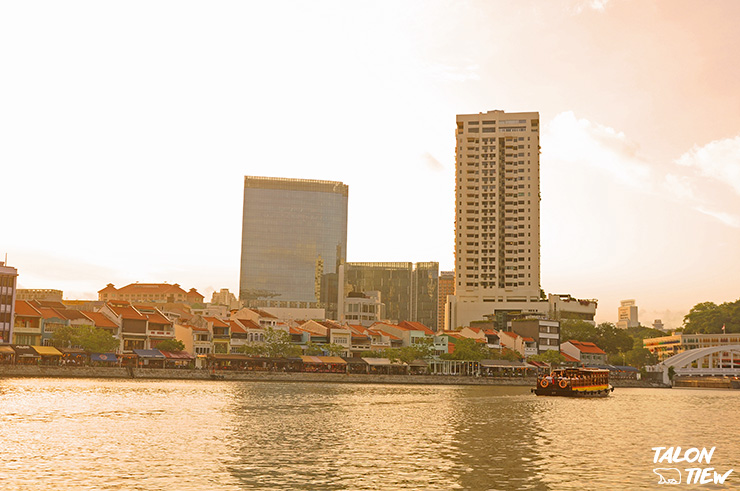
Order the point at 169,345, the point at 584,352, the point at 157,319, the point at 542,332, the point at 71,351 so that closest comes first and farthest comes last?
the point at 71,351 → the point at 169,345 → the point at 157,319 → the point at 542,332 → the point at 584,352

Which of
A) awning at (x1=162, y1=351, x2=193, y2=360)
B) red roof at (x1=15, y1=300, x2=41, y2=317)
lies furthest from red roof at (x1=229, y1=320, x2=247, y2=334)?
red roof at (x1=15, y1=300, x2=41, y2=317)

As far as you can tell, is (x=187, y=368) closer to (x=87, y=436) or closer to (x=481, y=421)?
(x=481, y=421)

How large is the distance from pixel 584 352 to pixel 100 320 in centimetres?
11044

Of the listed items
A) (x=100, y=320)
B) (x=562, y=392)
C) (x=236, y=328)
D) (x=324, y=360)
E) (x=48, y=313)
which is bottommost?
(x=562, y=392)

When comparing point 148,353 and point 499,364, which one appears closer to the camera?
point 148,353

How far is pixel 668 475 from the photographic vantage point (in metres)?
38.4

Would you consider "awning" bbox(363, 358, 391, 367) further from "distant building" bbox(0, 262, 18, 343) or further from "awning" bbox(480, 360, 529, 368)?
"distant building" bbox(0, 262, 18, 343)

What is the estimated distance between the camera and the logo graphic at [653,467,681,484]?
3662 cm

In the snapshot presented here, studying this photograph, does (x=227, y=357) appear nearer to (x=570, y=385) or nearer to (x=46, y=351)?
(x=46, y=351)

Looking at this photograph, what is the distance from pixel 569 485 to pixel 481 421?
30.9 meters

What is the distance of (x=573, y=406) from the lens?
93375 mm

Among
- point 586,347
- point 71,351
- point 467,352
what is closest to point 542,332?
point 586,347

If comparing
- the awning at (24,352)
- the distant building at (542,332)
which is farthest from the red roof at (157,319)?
the distant building at (542,332)

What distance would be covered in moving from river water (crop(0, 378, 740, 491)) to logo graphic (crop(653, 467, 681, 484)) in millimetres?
550
